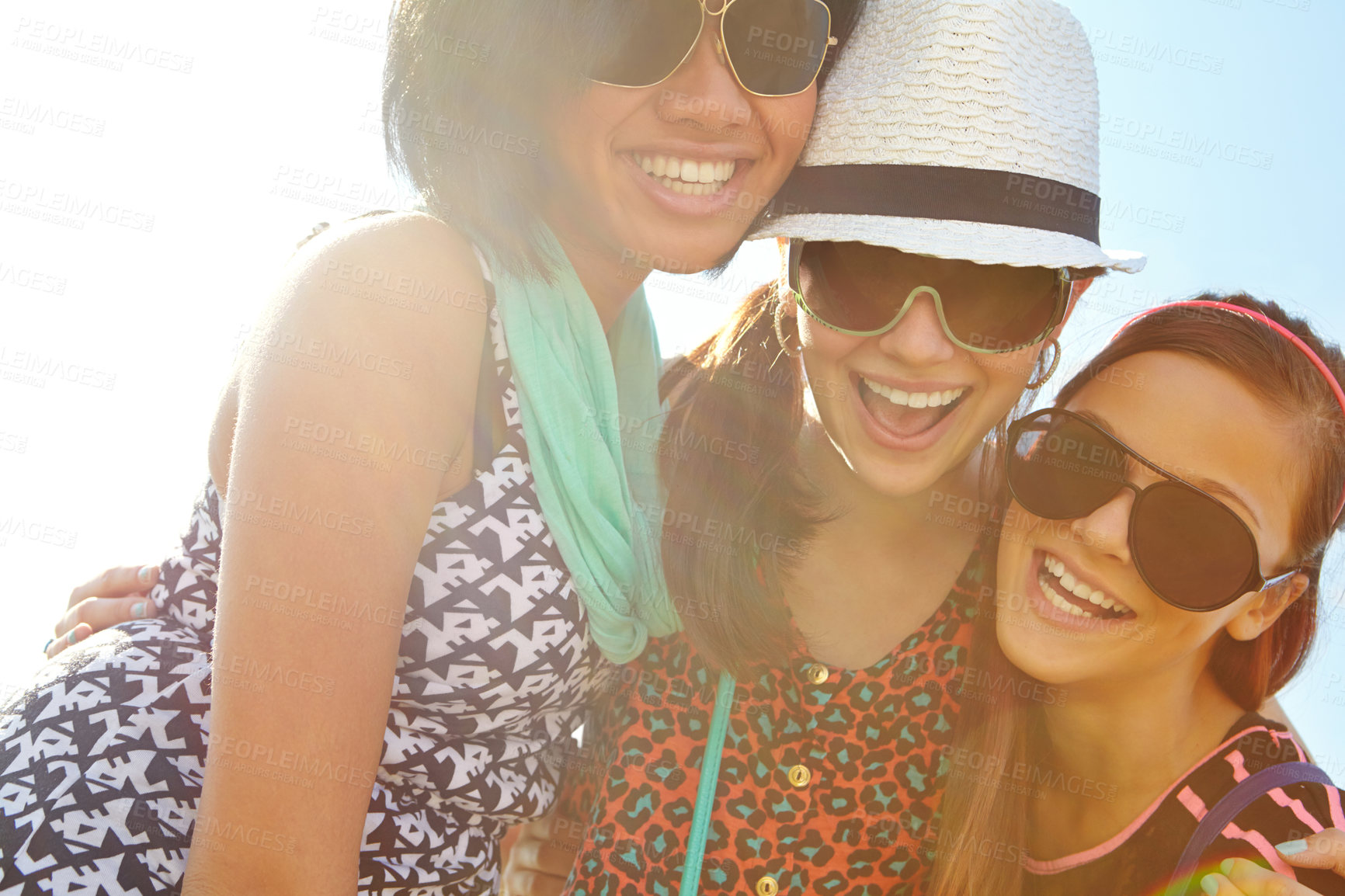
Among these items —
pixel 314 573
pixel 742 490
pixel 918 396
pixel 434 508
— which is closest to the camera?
pixel 314 573

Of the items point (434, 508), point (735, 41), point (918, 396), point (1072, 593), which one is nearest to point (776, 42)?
point (735, 41)

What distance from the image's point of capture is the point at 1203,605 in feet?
5.98

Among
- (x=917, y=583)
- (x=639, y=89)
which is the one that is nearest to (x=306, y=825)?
(x=917, y=583)

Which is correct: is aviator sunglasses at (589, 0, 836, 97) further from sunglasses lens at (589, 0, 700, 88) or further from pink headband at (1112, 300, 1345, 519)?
pink headband at (1112, 300, 1345, 519)

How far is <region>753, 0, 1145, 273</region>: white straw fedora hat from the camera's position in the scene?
75.3 inches

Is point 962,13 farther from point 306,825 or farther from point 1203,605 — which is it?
point 306,825

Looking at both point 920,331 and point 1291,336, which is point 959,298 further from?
point 1291,336

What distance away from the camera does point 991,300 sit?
6.42 feet

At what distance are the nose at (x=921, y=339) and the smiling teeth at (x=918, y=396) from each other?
0.22ft

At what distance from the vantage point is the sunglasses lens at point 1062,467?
6.23ft

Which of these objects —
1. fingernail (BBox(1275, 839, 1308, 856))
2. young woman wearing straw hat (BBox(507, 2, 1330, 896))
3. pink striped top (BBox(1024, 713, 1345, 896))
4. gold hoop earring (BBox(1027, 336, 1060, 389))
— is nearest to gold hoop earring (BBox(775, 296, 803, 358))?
young woman wearing straw hat (BBox(507, 2, 1330, 896))

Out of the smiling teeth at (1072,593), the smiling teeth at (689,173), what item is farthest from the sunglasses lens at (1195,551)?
the smiling teeth at (689,173)

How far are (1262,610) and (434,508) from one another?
1768mm

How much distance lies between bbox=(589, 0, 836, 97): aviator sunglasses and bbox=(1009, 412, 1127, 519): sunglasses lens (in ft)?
3.01
